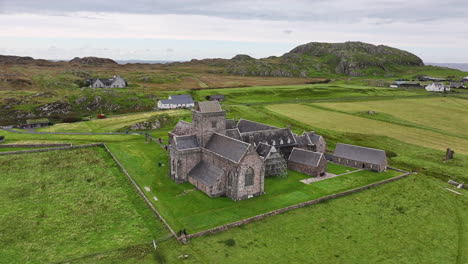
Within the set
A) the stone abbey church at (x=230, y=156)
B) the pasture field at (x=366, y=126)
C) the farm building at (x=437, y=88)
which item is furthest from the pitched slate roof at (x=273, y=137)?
the farm building at (x=437, y=88)

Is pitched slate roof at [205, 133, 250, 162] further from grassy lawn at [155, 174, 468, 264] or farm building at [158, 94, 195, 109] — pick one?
farm building at [158, 94, 195, 109]

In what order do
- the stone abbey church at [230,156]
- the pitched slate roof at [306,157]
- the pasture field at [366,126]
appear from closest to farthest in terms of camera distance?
the stone abbey church at [230,156]
the pitched slate roof at [306,157]
the pasture field at [366,126]

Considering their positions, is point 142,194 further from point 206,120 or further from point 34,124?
point 34,124

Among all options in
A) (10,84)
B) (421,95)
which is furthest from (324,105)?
(10,84)

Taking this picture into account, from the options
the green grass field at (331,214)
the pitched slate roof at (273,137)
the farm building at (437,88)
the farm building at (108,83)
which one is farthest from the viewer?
the farm building at (437,88)

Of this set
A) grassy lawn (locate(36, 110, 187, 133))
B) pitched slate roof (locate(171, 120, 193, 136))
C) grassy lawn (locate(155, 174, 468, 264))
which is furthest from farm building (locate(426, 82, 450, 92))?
pitched slate roof (locate(171, 120, 193, 136))

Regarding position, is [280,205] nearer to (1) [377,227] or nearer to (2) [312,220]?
(2) [312,220]

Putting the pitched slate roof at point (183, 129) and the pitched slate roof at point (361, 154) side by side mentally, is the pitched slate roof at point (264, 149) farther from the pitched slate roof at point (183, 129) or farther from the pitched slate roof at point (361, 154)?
the pitched slate roof at point (361, 154)
